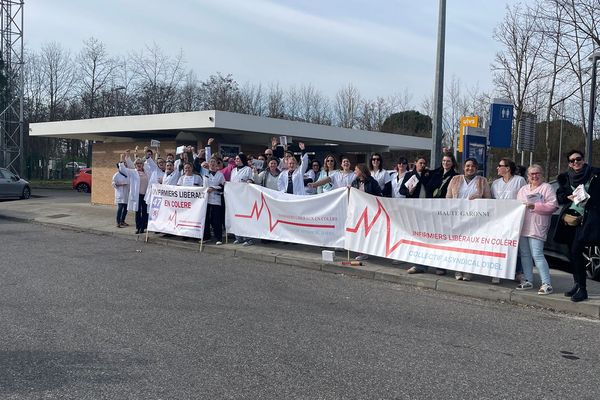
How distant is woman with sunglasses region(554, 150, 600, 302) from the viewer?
22.8 feet

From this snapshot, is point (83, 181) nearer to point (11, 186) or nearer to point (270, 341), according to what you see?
point (11, 186)

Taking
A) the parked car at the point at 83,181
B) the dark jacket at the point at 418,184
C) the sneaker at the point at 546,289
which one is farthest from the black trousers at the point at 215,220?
the parked car at the point at 83,181

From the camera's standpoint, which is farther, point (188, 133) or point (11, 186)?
point (11, 186)

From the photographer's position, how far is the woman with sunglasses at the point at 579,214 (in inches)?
274

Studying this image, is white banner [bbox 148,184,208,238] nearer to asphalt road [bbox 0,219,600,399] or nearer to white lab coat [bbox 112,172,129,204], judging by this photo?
white lab coat [bbox 112,172,129,204]

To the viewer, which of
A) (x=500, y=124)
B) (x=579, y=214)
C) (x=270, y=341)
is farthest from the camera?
(x=500, y=124)

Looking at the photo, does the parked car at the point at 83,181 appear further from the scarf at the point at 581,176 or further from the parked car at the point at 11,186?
the scarf at the point at 581,176

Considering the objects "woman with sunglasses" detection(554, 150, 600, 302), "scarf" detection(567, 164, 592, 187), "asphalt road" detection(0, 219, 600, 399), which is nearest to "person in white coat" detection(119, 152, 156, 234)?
"asphalt road" detection(0, 219, 600, 399)

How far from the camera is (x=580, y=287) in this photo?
7.20m

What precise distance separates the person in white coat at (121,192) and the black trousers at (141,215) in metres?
0.76

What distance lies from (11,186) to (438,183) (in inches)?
859

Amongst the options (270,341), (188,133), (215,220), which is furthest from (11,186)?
(270,341)

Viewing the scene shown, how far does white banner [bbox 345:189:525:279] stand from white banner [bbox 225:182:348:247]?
0.32 metres

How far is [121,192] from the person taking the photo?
14.4 meters
